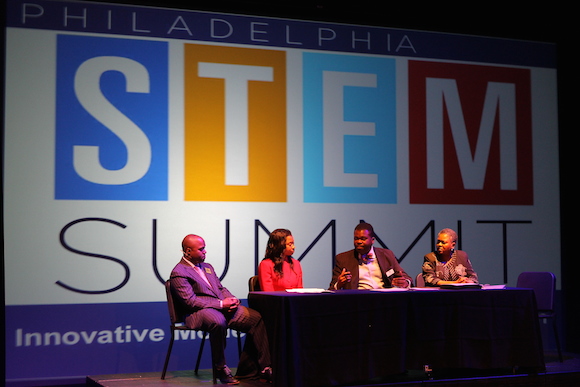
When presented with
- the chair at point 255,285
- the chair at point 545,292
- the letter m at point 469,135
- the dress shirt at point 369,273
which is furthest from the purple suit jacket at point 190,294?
the chair at point 545,292

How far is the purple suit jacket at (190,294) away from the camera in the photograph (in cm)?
498

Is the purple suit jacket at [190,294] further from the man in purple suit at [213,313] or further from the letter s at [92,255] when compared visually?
the letter s at [92,255]

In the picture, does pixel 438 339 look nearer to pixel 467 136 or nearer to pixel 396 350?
pixel 396 350

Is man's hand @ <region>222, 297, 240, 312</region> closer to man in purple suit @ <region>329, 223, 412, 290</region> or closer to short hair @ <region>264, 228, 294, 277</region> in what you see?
short hair @ <region>264, 228, 294, 277</region>

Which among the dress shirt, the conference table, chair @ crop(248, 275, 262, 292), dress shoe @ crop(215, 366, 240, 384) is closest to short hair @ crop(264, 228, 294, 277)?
chair @ crop(248, 275, 262, 292)

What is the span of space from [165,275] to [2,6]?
2.29m

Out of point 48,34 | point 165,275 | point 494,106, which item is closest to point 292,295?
point 165,275

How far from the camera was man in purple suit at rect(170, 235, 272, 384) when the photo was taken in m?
4.86

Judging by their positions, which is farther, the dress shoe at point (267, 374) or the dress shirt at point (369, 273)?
the dress shirt at point (369, 273)

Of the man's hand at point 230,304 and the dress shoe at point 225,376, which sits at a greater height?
the man's hand at point 230,304

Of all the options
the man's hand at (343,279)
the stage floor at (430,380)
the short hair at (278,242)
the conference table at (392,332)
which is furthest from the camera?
the short hair at (278,242)

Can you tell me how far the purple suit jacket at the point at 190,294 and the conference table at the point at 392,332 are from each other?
0.33 m

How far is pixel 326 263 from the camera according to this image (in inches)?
248

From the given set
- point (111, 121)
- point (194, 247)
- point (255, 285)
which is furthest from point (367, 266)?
point (111, 121)
